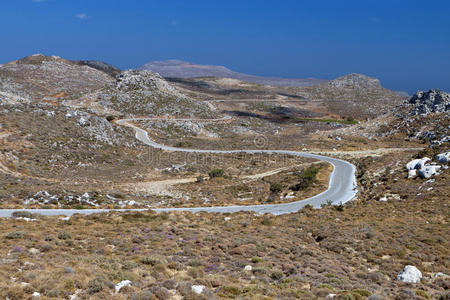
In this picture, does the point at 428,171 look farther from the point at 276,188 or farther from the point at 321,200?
the point at 276,188

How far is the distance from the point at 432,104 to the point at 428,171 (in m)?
47.8

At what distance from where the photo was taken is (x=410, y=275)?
43.1 ft

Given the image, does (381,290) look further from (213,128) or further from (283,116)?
(283,116)

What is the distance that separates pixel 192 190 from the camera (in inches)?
1330

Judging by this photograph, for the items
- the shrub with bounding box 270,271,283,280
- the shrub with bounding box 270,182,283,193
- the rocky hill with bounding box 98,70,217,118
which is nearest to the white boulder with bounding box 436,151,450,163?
the shrub with bounding box 270,182,283,193

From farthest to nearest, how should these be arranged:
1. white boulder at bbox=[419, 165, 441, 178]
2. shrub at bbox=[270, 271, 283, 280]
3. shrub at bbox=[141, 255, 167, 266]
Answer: white boulder at bbox=[419, 165, 441, 178] → shrub at bbox=[141, 255, 167, 266] → shrub at bbox=[270, 271, 283, 280]

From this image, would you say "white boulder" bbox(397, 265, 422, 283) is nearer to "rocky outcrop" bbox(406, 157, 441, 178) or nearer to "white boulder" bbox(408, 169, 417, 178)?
"rocky outcrop" bbox(406, 157, 441, 178)

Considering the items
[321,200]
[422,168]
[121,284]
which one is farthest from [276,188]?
[121,284]

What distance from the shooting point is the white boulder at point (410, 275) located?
42.7ft

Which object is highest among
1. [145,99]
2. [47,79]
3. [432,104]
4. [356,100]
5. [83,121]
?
[356,100]

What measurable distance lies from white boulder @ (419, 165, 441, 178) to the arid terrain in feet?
0.38

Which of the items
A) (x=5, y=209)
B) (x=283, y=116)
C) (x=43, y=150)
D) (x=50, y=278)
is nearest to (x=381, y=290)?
(x=50, y=278)

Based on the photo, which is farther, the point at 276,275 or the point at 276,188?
the point at 276,188

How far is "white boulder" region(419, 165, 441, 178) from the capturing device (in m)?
29.6
